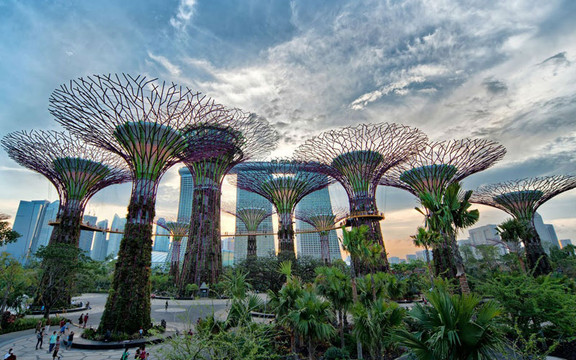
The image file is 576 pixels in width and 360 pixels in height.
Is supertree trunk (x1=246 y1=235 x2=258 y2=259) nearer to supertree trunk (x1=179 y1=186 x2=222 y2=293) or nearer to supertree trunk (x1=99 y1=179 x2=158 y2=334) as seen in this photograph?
supertree trunk (x1=179 y1=186 x2=222 y2=293)

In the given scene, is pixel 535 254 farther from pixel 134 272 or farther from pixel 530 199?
pixel 134 272

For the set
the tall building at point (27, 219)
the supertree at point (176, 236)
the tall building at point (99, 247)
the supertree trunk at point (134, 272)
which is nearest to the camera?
the supertree trunk at point (134, 272)

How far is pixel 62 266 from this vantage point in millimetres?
21078

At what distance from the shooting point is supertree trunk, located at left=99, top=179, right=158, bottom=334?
15.2 m

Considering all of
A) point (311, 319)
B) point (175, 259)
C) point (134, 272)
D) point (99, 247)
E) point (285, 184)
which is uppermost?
point (99, 247)

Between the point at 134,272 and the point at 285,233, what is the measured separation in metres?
21.5

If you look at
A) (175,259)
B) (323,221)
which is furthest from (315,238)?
(175,259)

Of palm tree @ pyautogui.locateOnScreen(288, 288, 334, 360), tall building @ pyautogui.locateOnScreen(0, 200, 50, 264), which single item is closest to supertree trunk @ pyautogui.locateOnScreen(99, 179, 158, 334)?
palm tree @ pyautogui.locateOnScreen(288, 288, 334, 360)

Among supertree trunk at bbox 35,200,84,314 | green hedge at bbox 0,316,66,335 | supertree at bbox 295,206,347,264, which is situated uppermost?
supertree at bbox 295,206,347,264

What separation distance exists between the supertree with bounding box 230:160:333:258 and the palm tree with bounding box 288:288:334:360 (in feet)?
77.6

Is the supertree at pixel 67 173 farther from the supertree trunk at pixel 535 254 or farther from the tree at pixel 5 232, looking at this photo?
the supertree trunk at pixel 535 254

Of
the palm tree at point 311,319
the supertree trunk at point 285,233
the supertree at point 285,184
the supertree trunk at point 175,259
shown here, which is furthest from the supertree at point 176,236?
the palm tree at point 311,319

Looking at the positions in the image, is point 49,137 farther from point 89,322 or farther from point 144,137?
point 89,322

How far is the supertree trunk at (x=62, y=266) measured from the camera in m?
21.0
